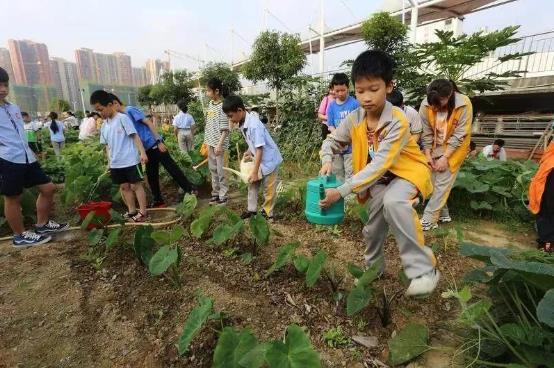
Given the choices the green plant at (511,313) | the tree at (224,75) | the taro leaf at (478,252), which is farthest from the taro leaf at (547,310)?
the tree at (224,75)

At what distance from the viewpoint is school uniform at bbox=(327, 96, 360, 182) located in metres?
4.09

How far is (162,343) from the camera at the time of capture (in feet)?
6.26

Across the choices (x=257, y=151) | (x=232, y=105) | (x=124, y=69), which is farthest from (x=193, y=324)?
(x=124, y=69)

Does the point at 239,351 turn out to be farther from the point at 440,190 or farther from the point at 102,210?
the point at 440,190

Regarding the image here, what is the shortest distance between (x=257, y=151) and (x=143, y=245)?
1.48m

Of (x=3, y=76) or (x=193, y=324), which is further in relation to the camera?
(x=3, y=76)

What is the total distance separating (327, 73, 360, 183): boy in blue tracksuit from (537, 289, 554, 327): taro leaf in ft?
9.17

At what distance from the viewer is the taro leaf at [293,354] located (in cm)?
136

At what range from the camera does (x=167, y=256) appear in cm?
222

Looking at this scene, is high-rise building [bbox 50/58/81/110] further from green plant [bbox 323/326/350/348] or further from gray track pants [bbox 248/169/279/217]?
green plant [bbox 323/326/350/348]

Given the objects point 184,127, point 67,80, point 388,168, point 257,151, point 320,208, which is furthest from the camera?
point 67,80

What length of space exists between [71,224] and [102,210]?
1.01 metres

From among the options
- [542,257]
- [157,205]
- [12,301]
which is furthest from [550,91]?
[12,301]

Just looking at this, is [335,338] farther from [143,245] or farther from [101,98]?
[101,98]
